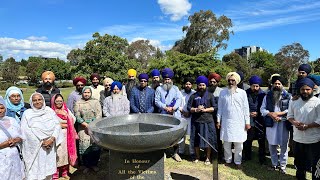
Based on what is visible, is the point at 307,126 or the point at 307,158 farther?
the point at 307,158

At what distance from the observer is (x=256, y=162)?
19.2 ft

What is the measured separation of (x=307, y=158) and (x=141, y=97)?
3.21 m

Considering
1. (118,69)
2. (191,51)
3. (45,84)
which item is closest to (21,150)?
(45,84)

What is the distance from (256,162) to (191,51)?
86.5ft

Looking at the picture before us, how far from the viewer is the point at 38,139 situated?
4039mm

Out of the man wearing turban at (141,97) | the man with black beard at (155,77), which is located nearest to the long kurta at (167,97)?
the man wearing turban at (141,97)

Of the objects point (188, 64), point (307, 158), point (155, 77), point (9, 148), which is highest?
point (188, 64)

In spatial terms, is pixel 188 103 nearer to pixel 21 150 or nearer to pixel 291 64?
pixel 21 150

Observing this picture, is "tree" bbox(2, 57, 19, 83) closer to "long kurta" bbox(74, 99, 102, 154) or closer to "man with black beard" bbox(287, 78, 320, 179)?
"long kurta" bbox(74, 99, 102, 154)

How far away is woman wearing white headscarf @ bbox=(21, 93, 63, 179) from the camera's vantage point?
4004 millimetres

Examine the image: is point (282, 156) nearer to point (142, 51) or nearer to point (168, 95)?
point (168, 95)

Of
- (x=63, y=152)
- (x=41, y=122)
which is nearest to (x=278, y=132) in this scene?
(x=63, y=152)

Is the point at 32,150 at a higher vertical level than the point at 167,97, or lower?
lower

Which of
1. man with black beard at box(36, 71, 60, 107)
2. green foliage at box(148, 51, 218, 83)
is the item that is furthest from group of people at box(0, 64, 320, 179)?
green foliage at box(148, 51, 218, 83)
